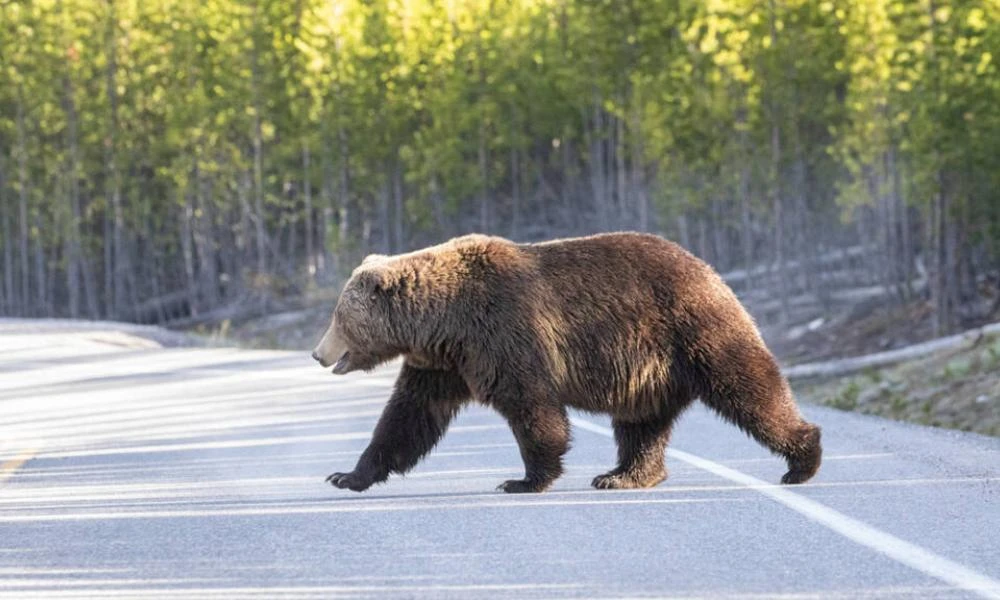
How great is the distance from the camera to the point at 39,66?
200 ft

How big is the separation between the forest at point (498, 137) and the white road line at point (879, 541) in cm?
2390

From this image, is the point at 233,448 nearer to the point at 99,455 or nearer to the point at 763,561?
the point at 99,455

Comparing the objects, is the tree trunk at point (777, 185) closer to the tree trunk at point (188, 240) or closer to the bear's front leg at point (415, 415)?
the tree trunk at point (188, 240)

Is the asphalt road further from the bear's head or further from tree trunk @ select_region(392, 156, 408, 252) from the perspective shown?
tree trunk @ select_region(392, 156, 408, 252)

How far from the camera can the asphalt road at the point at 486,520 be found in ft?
19.6

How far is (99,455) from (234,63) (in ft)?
157

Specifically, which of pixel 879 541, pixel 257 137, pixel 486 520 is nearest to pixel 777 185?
pixel 257 137

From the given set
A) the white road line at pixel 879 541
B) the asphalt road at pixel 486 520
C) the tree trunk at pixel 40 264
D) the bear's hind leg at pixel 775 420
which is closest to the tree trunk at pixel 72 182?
the tree trunk at pixel 40 264

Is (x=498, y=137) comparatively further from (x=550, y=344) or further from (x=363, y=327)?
(x=550, y=344)

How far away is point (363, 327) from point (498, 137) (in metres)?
48.2

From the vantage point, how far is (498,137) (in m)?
56.3

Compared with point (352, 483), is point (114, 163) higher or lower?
higher

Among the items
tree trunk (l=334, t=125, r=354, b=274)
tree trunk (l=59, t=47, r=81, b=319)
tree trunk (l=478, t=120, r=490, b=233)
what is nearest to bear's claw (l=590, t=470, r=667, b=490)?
tree trunk (l=478, t=120, r=490, b=233)

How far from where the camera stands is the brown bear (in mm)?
8266
